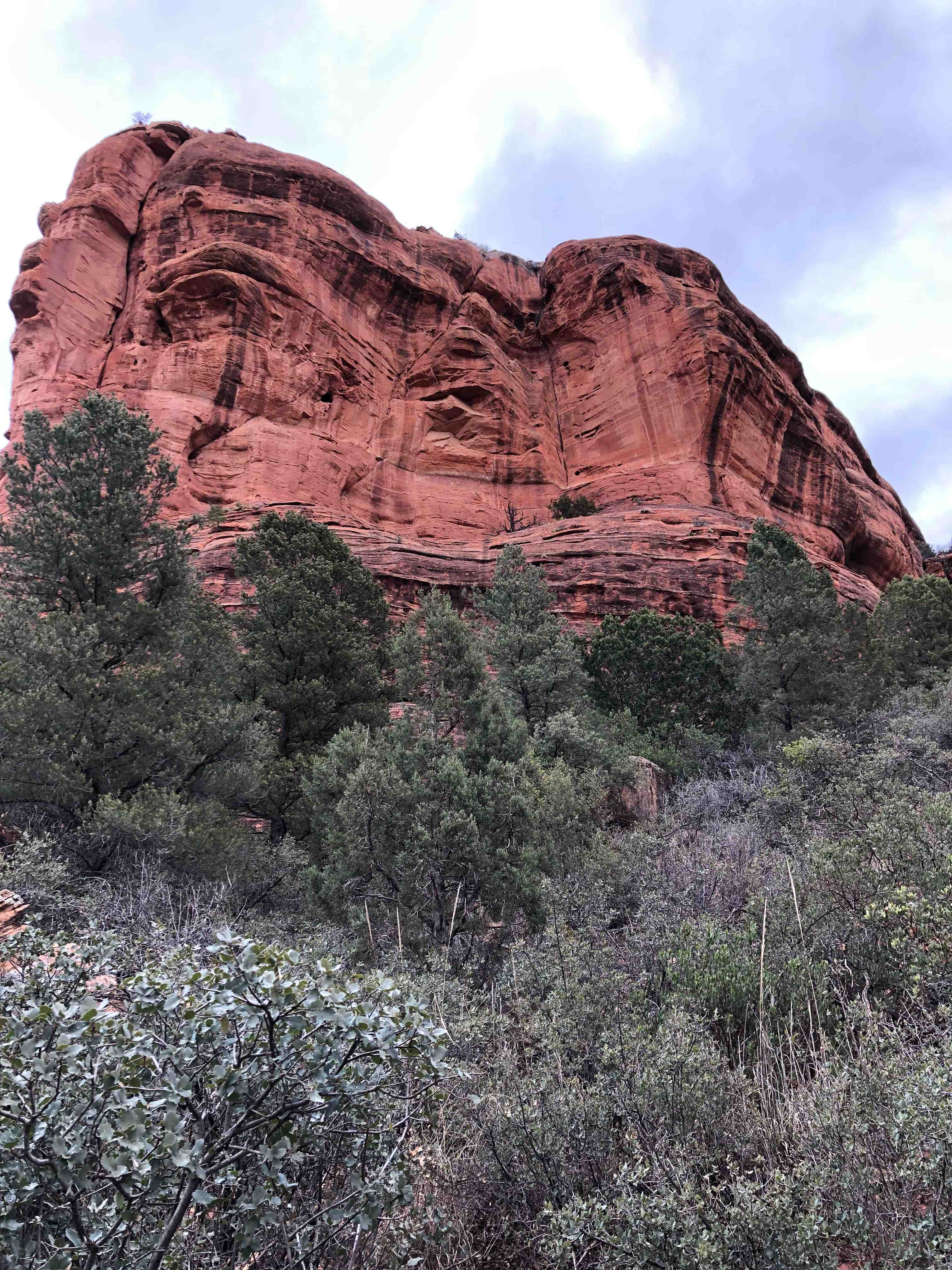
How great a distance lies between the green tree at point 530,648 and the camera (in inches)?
673

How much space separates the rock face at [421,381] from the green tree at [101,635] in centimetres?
1284

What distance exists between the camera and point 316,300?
32.6m

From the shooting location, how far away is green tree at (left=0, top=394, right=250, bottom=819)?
8.84 metres

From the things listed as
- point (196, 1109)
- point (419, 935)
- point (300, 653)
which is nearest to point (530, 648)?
point (300, 653)

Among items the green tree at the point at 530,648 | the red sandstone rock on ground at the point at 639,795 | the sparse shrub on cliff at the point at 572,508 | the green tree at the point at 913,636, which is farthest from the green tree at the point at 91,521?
the sparse shrub on cliff at the point at 572,508

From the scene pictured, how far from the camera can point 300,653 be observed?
1458cm

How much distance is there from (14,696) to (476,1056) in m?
7.73

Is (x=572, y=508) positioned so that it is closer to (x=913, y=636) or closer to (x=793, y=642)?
(x=913, y=636)

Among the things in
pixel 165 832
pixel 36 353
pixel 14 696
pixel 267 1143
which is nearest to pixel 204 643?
pixel 14 696

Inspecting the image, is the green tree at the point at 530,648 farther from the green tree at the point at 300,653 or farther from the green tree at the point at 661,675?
the green tree at the point at 300,653

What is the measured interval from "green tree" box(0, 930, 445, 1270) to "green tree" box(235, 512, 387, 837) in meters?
10.5

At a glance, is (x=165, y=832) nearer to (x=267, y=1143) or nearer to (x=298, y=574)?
(x=267, y=1143)

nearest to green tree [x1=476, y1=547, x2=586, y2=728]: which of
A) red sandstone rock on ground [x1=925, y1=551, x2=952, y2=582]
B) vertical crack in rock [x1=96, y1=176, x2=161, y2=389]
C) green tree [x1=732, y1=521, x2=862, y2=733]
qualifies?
green tree [x1=732, y1=521, x2=862, y2=733]

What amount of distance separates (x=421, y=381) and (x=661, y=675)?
22636mm
